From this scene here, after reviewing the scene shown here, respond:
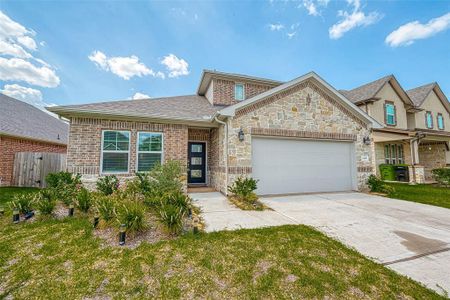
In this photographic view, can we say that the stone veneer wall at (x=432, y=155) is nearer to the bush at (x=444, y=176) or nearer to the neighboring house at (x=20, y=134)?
the bush at (x=444, y=176)

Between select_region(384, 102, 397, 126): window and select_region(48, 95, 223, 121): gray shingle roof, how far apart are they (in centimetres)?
1376

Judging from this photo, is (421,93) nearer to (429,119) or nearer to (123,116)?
(429,119)

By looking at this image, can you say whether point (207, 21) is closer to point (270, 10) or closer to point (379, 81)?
point (270, 10)

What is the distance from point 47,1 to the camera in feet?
25.1

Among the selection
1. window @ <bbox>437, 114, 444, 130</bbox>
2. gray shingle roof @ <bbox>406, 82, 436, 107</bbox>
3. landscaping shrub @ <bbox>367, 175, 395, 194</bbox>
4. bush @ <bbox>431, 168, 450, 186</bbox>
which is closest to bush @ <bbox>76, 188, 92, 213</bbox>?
landscaping shrub @ <bbox>367, 175, 395, 194</bbox>

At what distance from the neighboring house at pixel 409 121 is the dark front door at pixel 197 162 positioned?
1094 cm

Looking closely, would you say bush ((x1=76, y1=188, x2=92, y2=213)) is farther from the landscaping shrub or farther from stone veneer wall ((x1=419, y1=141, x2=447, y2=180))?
stone veneer wall ((x1=419, y1=141, x2=447, y2=180))

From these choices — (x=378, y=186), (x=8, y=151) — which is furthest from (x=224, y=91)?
(x=8, y=151)


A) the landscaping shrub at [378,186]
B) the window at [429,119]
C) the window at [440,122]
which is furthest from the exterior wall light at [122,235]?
the window at [440,122]

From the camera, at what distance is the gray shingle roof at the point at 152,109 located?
292 inches

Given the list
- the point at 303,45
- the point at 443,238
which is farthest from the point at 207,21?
the point at 443,238

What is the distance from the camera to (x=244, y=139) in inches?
311

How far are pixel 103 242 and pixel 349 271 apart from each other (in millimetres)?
4232

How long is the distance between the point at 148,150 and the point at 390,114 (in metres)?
18.0
